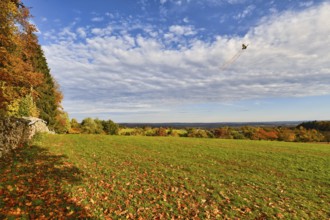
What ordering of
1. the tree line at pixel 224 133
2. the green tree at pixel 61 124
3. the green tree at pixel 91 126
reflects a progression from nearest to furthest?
the green tree at pixel 61 124 < the tree line at pixel 224 133 < the green tree at pixel 91 126

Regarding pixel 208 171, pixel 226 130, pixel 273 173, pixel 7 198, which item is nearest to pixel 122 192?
pixel 7 198

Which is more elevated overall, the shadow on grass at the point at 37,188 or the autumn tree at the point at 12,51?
the autumn tree at the point at 12,51

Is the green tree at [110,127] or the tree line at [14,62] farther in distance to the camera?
the green tree at [110,127]

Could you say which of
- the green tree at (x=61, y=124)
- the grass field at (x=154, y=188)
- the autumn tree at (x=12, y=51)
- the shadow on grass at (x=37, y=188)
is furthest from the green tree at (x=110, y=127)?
the shadow on grass at (x=37, y=188)

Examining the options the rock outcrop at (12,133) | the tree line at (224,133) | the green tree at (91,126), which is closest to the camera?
the rock outcrop at (12,133)

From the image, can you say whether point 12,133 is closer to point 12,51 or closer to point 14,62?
point 14,62

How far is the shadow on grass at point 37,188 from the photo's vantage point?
6914 mm

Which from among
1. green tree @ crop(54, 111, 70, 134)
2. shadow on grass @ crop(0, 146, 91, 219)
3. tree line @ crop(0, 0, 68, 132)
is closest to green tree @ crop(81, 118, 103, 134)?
green tree @ crop(54, 111, 70, 134)

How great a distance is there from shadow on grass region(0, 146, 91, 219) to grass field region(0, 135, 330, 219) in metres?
0.03

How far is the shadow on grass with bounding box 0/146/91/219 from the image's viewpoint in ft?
22.7

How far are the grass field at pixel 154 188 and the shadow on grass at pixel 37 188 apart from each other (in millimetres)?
26

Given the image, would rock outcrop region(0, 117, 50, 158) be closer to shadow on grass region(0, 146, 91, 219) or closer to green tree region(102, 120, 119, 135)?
shadow on grass region(0, 146, 91, 219)

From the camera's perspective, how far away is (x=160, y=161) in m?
14.8

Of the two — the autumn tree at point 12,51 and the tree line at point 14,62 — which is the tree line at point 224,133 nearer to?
the tree line at point 14,62
